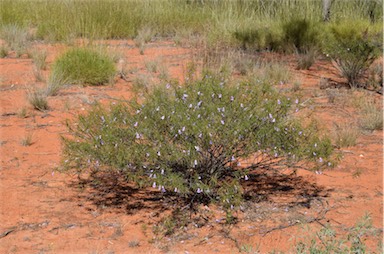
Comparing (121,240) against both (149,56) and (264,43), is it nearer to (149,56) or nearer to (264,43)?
(149,56)

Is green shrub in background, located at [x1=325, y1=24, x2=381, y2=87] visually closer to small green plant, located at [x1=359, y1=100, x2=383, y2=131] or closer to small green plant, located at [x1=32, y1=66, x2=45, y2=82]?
small green plant, located at [x1=359, y1=100, x2=383, y2=131]

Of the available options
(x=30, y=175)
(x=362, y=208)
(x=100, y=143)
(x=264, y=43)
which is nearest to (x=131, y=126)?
(x=100, y=143)

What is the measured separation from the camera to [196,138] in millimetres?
4941

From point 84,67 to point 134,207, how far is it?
15.4 feet

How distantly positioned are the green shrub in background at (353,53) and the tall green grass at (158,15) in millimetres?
2740

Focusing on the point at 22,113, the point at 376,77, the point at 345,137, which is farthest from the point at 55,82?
the point at 376,77

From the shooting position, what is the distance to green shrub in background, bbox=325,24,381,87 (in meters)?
10.0

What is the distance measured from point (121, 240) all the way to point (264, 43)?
8.71 m

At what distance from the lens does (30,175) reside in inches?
236

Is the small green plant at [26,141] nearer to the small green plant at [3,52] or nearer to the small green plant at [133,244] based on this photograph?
the small green plant at [133,244]

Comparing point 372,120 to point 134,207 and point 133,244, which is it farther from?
point 133,244

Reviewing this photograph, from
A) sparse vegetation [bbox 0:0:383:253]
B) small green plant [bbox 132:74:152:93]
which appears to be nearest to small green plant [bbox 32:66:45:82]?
sparse vegetation [bbox 0:0:383:253]

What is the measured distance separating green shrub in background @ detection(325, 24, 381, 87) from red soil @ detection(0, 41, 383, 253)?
264cm

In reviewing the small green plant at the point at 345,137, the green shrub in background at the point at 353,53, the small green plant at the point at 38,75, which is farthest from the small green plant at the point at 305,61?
the small green plant at the point at 38,75
